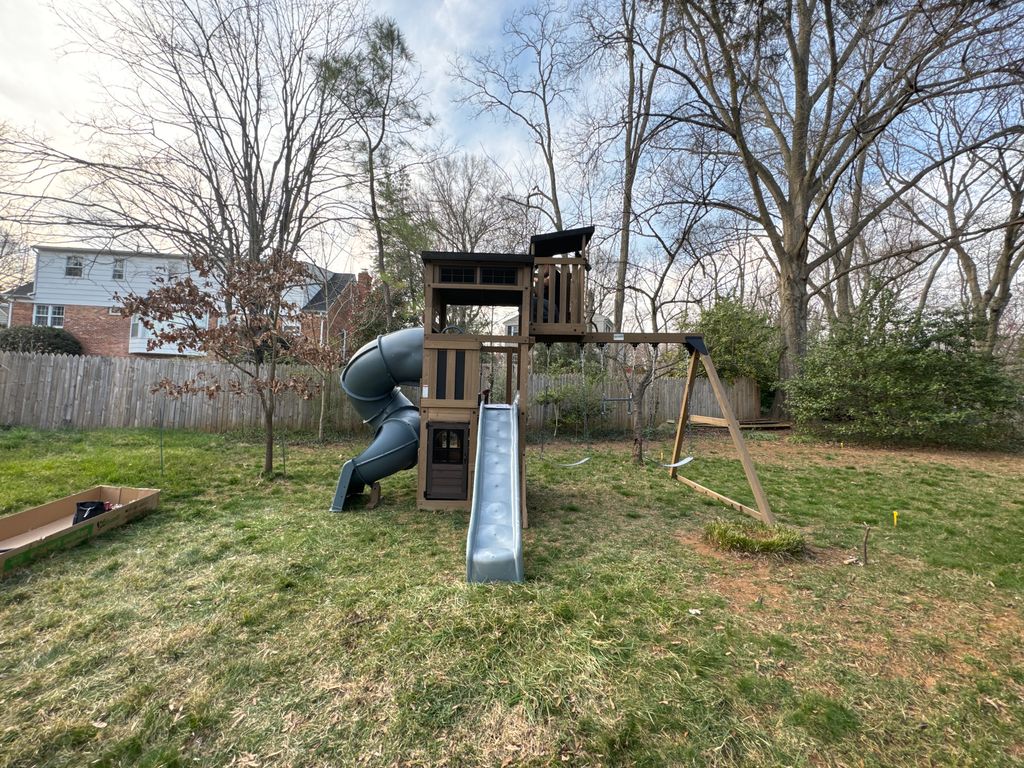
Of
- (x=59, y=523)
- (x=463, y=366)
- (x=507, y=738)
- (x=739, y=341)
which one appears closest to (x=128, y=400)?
(x=59, y=523)

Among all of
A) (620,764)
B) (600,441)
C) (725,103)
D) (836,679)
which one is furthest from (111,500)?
(725,103)

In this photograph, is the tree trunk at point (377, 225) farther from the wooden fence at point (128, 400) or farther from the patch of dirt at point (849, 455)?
the patch of dirt at point (849, 455)

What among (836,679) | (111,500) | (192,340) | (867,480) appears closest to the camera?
(836,679)

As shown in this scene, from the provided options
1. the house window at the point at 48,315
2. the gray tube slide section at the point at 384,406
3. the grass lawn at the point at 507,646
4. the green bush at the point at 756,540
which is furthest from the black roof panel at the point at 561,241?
the house window at the point at 48,315

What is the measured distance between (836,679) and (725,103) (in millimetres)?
15996

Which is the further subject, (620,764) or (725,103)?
(725,103)

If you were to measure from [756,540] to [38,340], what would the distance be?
23.5 metres

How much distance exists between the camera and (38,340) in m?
16.3

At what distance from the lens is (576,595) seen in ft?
11.1

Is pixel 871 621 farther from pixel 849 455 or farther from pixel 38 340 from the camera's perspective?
pixel 38 340

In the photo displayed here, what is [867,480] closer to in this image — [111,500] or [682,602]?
[682,602]

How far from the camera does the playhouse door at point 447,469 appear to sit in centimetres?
582

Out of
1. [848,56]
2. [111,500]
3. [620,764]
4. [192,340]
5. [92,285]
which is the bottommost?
[620,764]

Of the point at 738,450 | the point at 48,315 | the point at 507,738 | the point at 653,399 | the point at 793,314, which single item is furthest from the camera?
the point at 48,315
